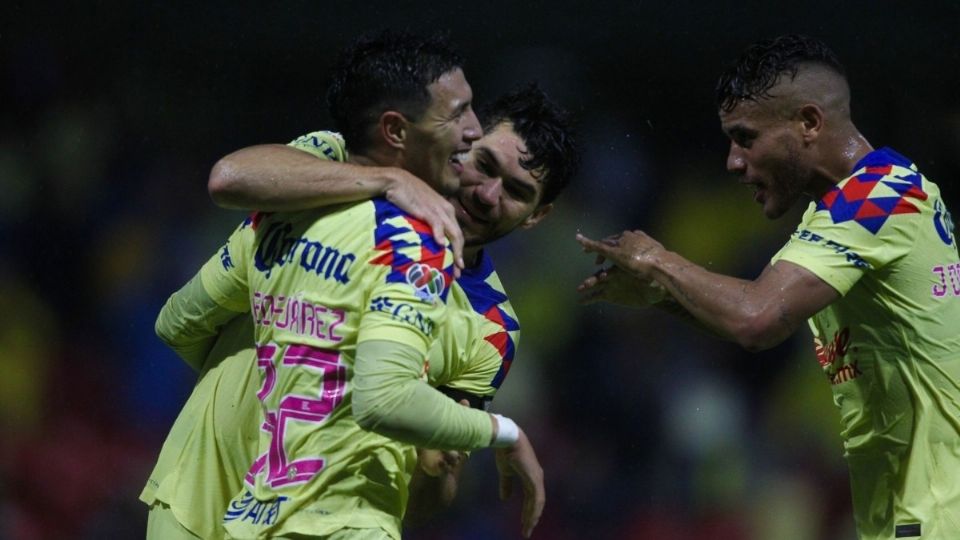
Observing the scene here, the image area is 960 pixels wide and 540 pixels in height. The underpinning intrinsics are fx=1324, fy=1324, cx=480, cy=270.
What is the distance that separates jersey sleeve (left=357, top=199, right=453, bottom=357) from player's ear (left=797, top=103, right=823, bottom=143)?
1.27 meters

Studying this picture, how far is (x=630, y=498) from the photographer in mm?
5605

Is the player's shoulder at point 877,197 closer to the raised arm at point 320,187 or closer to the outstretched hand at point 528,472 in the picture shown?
the outstretched hand at point 528,472

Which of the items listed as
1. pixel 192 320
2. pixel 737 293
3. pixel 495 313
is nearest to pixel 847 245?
pixel 737 293

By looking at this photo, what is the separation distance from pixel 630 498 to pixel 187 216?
228cm

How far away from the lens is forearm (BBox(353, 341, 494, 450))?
240 centimetres

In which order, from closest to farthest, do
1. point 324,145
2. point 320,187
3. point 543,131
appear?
point 320,187, point 324,145, point 543,131

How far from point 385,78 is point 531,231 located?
9.87 ft

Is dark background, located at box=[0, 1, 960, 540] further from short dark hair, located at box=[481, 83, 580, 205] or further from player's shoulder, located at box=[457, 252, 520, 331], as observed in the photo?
player's shoulder, located at box=[457, 252, 520, 331]

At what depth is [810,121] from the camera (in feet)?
11.3

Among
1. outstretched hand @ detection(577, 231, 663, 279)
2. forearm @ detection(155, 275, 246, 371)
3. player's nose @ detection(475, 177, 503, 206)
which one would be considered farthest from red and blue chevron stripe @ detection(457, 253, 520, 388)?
forearm @ detection(155, 275, 246, 371)

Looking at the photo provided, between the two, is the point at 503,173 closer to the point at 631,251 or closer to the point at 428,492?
the point at 631,251

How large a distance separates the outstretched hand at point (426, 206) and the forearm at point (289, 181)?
0.02 m

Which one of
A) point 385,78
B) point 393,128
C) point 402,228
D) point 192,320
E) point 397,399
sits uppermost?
point 385,78

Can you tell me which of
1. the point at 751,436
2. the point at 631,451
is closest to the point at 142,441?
the point at 631,451
